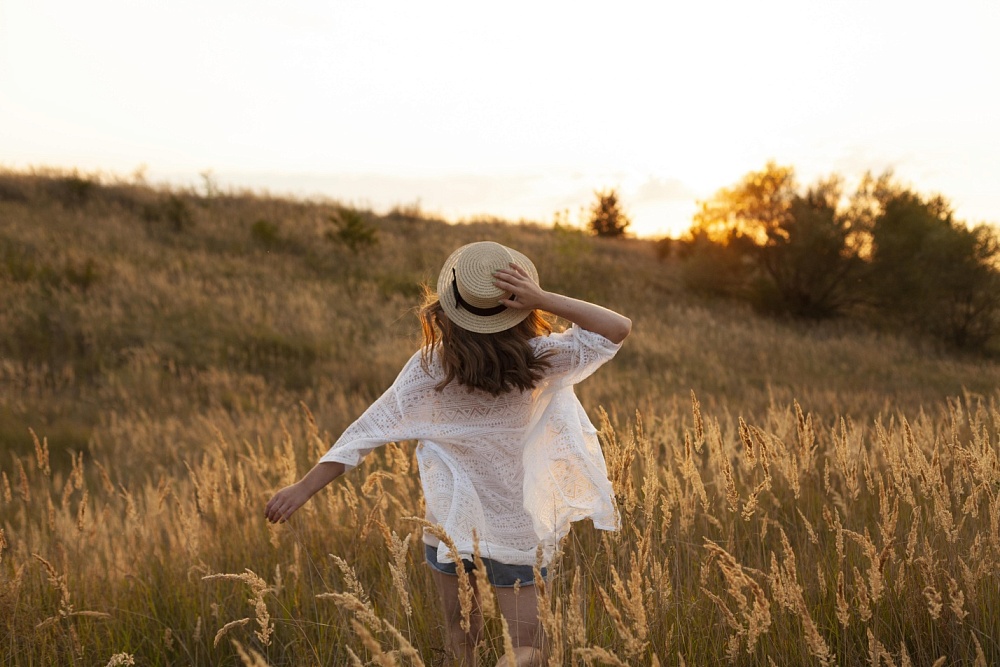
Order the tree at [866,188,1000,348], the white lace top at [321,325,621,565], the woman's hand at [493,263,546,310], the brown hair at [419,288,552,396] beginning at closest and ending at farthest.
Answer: the woman's hand at [493,263,546,310]
the brown hair at [419,288,552,396]
the white lace top at [321,325,621,565]
the tree at [866,188,1000,348]

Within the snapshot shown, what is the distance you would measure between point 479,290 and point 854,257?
22.4 meters

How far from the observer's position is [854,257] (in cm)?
2219

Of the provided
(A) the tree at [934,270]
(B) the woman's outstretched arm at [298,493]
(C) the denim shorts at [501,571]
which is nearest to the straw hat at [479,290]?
(B) the woman's outstretched arm at [298,493]

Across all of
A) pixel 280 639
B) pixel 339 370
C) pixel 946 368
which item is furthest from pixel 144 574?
pixel 946 368

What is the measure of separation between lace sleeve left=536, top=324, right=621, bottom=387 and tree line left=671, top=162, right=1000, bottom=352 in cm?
2067

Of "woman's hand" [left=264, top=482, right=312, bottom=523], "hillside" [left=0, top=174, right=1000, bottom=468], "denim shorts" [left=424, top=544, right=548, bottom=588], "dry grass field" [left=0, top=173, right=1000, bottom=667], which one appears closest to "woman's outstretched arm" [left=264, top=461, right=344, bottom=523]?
"woman's hand" [left=264, top=482, right=312, bottom=523]

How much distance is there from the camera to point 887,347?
1853 cm

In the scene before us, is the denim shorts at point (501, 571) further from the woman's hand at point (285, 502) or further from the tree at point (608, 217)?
the tree at point (608, 217)

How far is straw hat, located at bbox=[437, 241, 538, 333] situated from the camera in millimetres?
2512

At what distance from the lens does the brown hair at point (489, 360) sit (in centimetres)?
259

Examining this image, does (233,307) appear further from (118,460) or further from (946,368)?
(946,368)

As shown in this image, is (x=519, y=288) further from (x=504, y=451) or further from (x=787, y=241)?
(x=787, y=241)

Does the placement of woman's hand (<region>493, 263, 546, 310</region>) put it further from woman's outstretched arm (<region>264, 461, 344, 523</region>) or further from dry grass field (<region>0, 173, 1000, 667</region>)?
woman's outstretched arm (<region>264, 461, 344, 523</region>)

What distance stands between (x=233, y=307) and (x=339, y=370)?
4.79 metres
